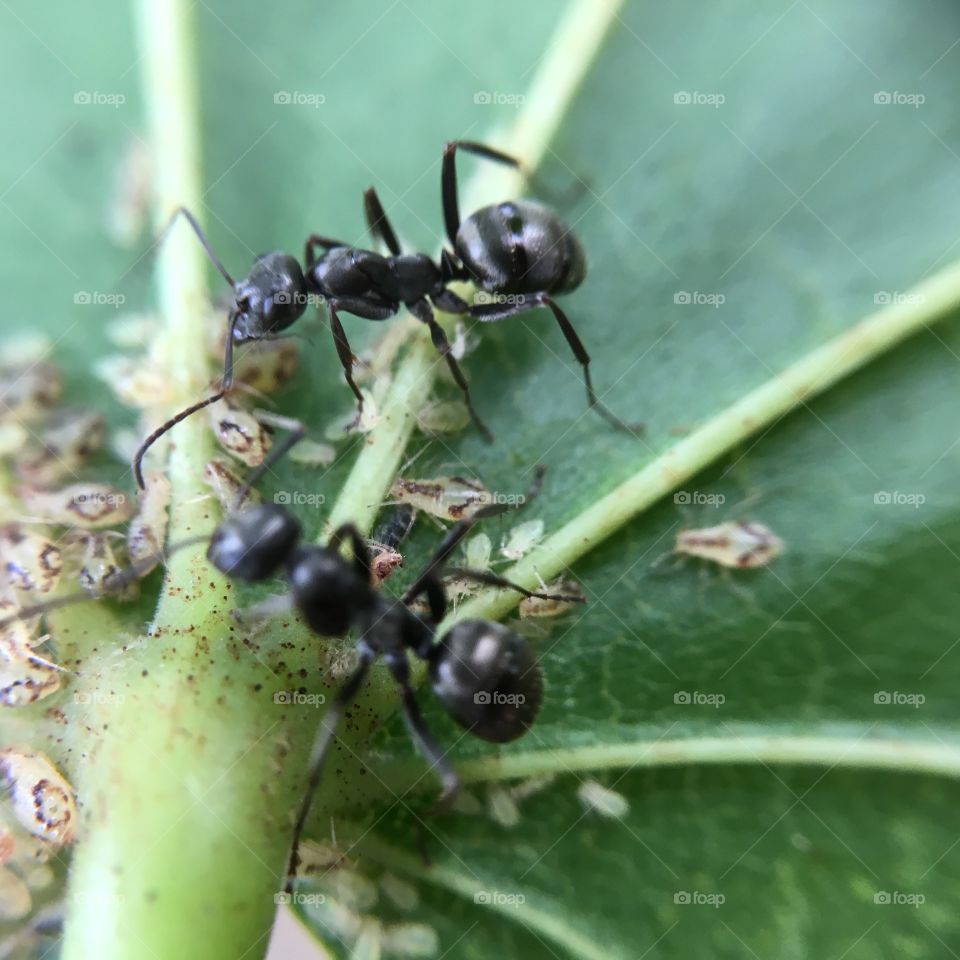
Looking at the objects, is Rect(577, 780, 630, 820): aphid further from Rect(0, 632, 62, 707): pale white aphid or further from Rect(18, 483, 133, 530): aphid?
Rect(18, 483, 133, 530): aphid

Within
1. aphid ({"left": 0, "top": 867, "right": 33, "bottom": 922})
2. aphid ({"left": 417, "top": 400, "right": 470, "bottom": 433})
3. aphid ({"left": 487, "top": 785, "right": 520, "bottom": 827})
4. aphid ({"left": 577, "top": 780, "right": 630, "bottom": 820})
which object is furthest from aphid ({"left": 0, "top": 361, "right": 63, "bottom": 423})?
aphid ({"left": 577, "top": 780, "right": 630, "bottom": 820})

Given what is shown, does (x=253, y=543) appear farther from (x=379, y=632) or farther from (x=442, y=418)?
(x=442, y=418)

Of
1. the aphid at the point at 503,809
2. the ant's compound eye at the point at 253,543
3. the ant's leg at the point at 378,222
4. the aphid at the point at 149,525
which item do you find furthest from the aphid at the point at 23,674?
the ant's leg at the point at 378,222

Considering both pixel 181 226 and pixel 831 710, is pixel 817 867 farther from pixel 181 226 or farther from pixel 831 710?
pixel 181 226

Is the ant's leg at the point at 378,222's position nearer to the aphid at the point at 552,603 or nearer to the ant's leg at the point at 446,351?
the ant's leg at the point at 446,351

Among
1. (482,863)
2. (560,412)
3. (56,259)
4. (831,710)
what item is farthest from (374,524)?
(56,259)

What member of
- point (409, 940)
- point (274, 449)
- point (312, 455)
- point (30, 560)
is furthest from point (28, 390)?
point (409, 940)
